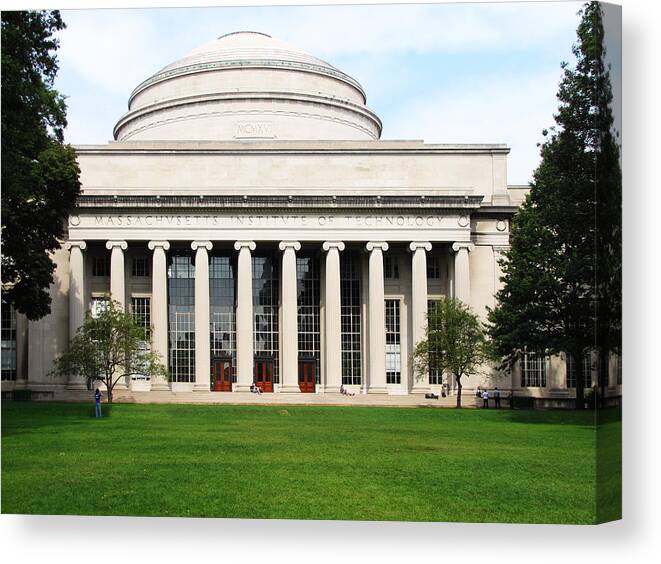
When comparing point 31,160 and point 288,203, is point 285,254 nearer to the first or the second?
point 288,203

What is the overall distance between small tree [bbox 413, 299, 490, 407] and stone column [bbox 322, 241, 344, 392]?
676 centimetres

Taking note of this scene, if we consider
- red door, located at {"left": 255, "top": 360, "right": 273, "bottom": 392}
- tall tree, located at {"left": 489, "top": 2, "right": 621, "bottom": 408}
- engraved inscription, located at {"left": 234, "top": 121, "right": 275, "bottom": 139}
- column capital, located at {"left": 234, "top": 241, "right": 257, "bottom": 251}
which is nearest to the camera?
tall tree, located at {"left": 489, "top": 2, "right": 621, "bottom": 408}

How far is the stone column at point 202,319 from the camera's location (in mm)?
62906

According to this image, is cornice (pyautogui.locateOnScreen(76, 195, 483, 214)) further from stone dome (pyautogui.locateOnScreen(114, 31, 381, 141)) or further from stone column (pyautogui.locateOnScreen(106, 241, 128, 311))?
stone dome (pyautogui.locateOnScreen(114, 31, 381, 141))

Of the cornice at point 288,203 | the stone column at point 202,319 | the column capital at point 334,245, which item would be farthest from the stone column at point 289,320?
the stone column at point 202,319

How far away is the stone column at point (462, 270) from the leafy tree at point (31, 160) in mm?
26736

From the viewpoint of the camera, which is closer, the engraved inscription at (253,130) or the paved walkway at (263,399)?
the paved walkway at (263,399)

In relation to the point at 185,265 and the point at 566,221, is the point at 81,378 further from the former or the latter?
the point at 566,221

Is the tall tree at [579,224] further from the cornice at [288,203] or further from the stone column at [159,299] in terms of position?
the stone column at [159,299]

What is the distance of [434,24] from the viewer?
26266 mm

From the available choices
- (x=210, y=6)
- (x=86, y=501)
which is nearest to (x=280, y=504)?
(x=86, y=501)

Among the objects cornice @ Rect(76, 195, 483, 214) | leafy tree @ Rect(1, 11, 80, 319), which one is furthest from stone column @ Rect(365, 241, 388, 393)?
leafy tree @ Rect(1, 11, 80, 319)

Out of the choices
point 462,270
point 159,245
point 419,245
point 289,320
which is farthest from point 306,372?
point 159,245

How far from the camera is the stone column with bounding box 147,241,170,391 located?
61.9m
